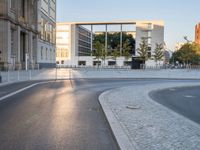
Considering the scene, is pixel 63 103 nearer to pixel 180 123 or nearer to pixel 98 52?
pixel 180 123

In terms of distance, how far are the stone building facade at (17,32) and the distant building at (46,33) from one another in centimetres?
443

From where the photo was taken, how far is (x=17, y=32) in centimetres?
5638

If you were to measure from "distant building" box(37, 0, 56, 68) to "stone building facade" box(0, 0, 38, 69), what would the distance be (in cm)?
443

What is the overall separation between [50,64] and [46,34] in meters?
9.38

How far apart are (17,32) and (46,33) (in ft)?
88.5

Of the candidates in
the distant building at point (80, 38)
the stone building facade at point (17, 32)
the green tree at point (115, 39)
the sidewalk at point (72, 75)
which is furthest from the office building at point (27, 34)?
the green tree at point (115, 39)

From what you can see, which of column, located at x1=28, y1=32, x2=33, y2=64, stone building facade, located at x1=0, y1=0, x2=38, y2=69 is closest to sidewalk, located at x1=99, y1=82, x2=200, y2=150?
stone building facade, located at x1=0, y1=0, x2=38, y2=69

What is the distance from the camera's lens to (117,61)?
121438 mm

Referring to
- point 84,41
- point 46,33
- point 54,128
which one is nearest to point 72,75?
point 54,128

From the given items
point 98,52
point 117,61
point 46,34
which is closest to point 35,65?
point 46,34

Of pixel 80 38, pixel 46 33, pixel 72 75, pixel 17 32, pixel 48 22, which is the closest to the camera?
pixel 72 75

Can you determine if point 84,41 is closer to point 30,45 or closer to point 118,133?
point 30,45

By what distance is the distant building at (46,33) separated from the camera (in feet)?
247

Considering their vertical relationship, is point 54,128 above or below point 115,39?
below
